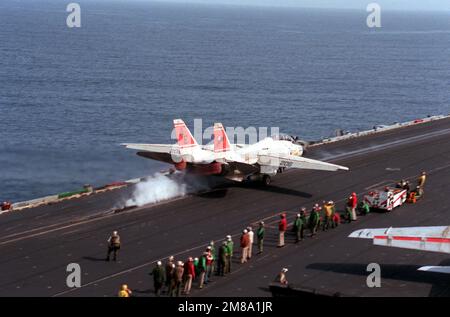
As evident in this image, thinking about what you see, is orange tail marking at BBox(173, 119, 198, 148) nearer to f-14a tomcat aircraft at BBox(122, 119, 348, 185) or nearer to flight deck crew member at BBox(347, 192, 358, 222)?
f-14a tomcat aircraft at BBox(122, 119, 348, 185)

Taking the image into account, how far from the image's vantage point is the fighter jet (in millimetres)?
23906

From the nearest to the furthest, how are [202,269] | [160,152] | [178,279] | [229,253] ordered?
[178,279] → [202,269] → [229,253] → [160,152]

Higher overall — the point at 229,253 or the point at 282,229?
the point at 229,253

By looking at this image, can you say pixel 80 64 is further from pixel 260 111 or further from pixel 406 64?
pixel 406 64

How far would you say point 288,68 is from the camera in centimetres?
15112

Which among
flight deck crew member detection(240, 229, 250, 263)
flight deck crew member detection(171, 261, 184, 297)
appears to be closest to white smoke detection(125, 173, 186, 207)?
flight deck crew member detection(240, 229, 250, 263)

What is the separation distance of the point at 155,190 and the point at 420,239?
19.7 metres

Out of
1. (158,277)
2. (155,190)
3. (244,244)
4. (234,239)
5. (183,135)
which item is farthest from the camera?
(155,190)

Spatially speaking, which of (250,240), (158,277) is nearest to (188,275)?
(158,277)

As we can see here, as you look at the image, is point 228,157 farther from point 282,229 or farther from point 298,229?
point 282,229

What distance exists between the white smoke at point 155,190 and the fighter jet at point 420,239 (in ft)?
55.5

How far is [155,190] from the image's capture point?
40688 millimetres

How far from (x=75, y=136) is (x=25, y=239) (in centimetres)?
4291

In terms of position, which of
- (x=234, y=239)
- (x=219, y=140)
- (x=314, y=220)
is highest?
(x=219, y=140)
